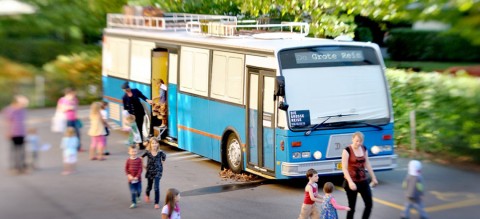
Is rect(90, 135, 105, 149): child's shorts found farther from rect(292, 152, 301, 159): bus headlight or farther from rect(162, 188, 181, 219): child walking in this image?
rect(162, 188, 181, 219): child walking

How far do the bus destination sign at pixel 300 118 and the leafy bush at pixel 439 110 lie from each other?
421cm

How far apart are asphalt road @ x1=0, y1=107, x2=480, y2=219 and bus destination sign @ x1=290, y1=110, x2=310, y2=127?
1237 mm

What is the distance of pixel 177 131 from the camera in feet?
58.9

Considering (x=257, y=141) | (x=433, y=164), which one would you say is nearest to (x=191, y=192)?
(x=257, y=141)

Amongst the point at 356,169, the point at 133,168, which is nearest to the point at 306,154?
the point at 356,169

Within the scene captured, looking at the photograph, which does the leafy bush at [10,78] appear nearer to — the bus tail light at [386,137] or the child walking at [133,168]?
the child walking at [133,168]

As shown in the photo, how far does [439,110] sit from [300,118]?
4.95 meters

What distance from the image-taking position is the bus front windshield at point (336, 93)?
13891 mm

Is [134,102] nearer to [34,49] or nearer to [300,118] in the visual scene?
[300,118]

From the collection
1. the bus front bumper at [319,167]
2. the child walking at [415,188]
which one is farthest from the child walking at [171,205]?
the bus front bumper at [319,167]

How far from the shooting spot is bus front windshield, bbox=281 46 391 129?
1389 centimetres

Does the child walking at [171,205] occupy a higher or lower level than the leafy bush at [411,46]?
lower

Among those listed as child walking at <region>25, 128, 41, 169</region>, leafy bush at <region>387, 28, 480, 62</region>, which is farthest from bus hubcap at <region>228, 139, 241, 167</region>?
leafy bush at <region>387, 28, 480, 62</region>

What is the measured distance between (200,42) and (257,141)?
10.7 ft
